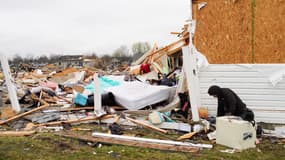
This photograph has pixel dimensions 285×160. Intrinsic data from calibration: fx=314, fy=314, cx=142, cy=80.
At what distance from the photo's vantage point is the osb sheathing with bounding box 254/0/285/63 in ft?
29.4

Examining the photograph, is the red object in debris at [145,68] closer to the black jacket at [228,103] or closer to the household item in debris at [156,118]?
the household item in debris at [156,118]

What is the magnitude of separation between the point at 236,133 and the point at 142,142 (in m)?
1.80

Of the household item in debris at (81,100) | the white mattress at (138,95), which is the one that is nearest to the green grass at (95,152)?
the white mattress at (138,95)

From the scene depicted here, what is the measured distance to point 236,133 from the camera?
5941 mm

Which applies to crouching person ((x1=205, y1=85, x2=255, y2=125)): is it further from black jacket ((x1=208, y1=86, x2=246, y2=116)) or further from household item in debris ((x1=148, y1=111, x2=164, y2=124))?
household item in debris ((x1=148, y1=111, x2=164, y2=124))

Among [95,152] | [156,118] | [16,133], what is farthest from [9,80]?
[95,152]

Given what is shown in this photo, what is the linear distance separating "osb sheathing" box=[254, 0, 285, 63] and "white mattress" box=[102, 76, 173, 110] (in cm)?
306

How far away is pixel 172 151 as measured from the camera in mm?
5801

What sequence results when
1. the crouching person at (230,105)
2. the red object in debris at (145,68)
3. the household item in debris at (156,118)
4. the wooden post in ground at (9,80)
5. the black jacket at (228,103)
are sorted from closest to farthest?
the crouching person at (230,105) → the black jacket at (228,103) → the household item in debris at (156,118) → the wooden post in ground at (9,80) → the red object in debris at (145,68)

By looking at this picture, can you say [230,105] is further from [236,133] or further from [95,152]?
[95,152]

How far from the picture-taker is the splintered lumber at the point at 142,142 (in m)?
5.88

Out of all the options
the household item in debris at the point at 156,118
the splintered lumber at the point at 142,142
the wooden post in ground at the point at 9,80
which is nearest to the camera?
the splintered lumber at the point at 142,142

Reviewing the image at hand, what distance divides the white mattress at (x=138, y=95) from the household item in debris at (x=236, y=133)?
10.6ft

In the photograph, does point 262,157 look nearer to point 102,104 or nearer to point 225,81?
point 225,81
